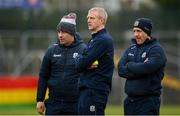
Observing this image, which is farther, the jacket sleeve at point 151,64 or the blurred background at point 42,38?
the blurred background at point 42,38

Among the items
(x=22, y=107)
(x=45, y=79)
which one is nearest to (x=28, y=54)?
(x=22, y=107)

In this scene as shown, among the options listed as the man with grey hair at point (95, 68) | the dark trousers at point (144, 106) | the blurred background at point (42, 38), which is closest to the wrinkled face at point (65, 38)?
the man with grey hair at point (95, 68)

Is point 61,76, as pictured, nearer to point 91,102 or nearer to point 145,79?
point 91,102

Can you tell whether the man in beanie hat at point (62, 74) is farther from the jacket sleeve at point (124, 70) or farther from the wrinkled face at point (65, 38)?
the jacket sleeve at point (124, 70)

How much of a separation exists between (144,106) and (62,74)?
1.55m

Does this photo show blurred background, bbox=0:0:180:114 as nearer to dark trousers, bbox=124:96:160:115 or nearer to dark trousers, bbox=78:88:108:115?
dark trousers, bbox=78:88:108:115

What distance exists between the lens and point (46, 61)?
40.8ft

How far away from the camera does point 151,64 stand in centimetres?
1137

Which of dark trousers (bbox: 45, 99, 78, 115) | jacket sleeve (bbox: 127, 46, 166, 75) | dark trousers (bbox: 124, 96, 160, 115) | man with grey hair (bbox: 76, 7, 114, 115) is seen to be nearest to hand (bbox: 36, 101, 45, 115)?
dark trousers (bbox: 45, 99, 78, 115)

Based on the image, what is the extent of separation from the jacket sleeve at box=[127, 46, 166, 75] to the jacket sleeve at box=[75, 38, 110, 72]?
18.2 inches

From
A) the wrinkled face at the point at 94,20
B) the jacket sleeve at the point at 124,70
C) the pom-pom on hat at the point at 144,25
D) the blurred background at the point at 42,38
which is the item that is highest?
the wrinkled face at the point at 94,20

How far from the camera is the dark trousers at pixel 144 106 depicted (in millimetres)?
11461

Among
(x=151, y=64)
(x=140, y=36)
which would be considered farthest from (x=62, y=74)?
(x=151, y=64)

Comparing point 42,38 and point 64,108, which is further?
point 42,38
